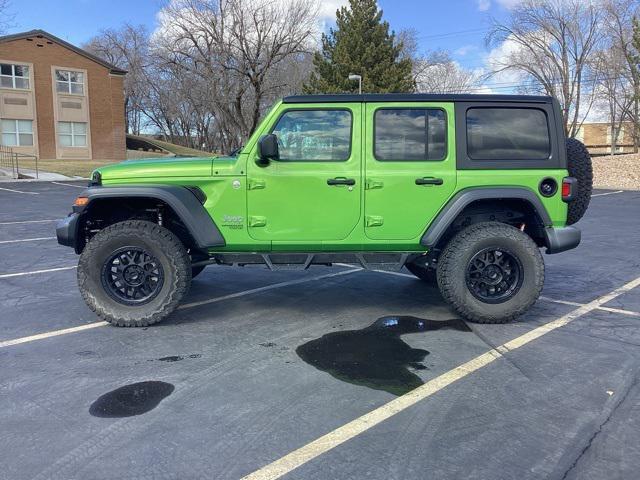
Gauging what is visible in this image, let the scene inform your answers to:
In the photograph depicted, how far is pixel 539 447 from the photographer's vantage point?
302 centimetres

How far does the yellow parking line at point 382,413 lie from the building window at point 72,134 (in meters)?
39.9

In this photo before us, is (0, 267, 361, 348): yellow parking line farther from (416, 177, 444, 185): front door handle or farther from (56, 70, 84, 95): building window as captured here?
(56, 70, 84, 95): building window

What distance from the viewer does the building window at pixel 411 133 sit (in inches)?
202

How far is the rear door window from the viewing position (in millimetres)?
5188

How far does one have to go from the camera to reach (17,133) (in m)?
37.0

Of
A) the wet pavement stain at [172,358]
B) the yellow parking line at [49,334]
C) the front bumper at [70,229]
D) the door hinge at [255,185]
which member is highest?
the door hinge at [255,185]

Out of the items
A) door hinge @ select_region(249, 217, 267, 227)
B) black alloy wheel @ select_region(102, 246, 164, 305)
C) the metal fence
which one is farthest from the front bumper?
the metal fence

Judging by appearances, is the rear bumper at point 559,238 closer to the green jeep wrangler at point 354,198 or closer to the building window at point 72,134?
the green jeep wrangler at point 354,198

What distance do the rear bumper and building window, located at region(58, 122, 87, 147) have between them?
130 ft

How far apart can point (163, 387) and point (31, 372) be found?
106cm

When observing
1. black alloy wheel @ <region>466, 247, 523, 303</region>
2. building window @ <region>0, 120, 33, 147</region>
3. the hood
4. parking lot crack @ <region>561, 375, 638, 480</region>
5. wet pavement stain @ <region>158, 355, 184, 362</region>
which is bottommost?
parking lot crack @ <region>561, 375, 638, 480</region>

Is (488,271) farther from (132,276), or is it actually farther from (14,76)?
(14,76)

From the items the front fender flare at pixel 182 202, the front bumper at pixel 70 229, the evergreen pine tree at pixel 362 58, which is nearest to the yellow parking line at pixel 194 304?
the front bumper at pixel 70 229

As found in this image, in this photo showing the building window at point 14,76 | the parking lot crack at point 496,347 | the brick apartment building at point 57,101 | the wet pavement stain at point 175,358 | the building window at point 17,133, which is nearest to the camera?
the parking lot crack at point 496,347
